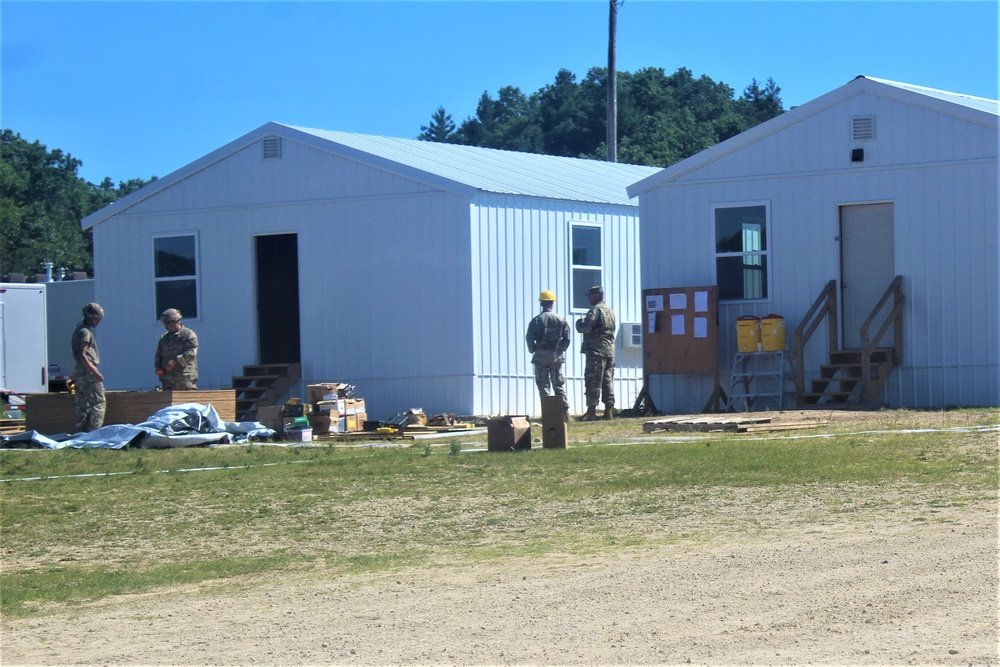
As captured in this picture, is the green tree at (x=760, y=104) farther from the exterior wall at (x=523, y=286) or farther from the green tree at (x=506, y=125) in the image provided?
the exterior wall at (x=523, y=286)

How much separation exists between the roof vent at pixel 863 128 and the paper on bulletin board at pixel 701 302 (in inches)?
123

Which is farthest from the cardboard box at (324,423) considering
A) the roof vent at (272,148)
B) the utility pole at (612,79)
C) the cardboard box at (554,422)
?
the utility pole at (612,79)

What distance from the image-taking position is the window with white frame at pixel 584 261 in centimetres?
2444

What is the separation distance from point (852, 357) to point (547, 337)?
4333 mm

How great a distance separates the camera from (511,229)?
23.1 m

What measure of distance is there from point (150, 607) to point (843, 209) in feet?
47.0

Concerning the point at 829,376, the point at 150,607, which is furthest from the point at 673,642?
the point at 829,376

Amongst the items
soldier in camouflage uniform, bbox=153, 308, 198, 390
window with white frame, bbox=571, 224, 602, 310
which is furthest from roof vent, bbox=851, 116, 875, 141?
soldier in camouflage uniform, bbox=153, 308, 198, 390

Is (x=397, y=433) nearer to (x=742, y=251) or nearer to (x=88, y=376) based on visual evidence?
(x=88, y=376)

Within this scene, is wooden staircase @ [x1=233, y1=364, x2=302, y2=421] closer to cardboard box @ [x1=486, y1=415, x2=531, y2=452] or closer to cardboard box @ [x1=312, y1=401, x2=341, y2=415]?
cardboard box @ [x1=312, y1=401, x2=341, y2=415]

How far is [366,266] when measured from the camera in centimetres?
2325

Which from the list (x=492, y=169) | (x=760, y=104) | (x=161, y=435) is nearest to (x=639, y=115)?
(x=760, y=104)

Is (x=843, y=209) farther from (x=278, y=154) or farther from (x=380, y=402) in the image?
(x=278, y=154)

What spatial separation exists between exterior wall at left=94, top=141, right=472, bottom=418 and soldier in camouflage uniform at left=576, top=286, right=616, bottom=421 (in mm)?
2140
